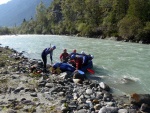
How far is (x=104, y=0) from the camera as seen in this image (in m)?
67.7

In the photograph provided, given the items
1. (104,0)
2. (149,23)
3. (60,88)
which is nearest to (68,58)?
(60,88)

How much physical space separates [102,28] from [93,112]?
177 ft

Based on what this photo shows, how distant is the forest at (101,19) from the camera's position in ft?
154

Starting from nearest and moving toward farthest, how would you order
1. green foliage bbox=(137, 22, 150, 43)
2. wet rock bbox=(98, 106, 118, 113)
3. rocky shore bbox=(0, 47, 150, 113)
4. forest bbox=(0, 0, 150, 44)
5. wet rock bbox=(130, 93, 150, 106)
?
wet rock bbox=(98, 106, 118, 113) → rocky shore bbox=(0, 47, 150, 113) → wet rock bbox=(130, 93, 150, 106) → green foliage bbox=(137, 22, 150, 43) → forest bbox=(0, 0, 150, 44)

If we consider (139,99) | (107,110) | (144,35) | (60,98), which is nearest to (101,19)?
(144,35)

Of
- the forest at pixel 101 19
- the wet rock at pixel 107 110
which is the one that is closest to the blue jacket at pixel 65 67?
the wet rock at pixel 107 110

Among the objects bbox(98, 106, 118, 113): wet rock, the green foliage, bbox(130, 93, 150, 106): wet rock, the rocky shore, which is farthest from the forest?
bbox(98, 106, 118, 113): wet rock

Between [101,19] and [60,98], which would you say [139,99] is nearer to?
[60,98]

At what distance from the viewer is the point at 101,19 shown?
69750mm

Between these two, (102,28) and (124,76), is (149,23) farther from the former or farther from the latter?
(124,76)

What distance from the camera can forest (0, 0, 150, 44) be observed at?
46.9 metres

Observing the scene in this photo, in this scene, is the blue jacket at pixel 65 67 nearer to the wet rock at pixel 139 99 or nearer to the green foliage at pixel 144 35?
the wet rock at pixel 139 99

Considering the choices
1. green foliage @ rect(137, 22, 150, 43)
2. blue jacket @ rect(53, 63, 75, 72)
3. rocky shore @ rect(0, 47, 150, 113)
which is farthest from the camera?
green foliage @ rect(137, 22, 150, 43)

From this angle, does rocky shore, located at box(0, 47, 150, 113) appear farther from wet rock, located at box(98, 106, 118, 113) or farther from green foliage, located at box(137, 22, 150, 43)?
green foliage, located at box(137, 22, 150, 43)
